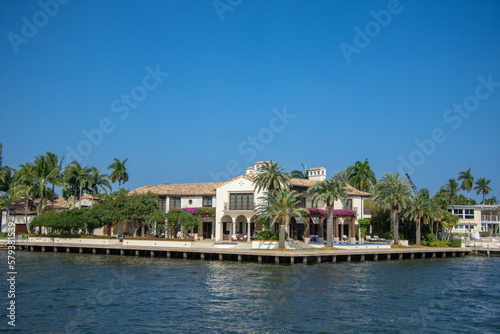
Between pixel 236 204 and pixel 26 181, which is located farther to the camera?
pixel 26 181

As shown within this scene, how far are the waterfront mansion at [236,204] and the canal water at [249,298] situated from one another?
14.4m

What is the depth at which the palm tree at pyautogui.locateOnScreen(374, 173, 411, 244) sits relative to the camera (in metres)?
59.0

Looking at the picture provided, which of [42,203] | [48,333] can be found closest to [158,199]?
[42,203]

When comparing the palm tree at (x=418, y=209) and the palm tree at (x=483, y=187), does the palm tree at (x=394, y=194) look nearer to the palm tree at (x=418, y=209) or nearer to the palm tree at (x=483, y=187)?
the palm tree at (x=418, y=209)

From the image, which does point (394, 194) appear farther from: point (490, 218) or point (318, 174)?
point (490, 218)

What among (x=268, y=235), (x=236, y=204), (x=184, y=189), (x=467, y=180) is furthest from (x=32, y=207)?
(x=467, y=180)

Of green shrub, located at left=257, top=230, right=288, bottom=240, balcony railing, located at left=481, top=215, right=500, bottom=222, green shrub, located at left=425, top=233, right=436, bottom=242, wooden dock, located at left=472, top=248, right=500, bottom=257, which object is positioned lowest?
wooden dock, located at left=472, top=248, right=500, bottom=257

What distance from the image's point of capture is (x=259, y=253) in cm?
4709

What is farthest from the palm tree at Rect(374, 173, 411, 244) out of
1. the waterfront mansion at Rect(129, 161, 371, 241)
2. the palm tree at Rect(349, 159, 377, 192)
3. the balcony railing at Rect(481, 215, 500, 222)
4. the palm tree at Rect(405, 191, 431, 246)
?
the balcony railing at Rect(481, 215, 500, 222)

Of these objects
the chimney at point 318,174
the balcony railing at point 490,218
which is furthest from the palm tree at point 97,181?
the balcony railing at point 490,218

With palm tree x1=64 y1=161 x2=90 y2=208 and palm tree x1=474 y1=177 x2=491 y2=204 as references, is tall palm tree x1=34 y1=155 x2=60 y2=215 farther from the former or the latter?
palm tree x1=474 y1=177 x2=491 y2=204

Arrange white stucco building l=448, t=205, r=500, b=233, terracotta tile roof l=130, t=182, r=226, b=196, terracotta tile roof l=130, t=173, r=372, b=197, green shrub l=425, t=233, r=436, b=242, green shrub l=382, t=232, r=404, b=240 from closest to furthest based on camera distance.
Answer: terracotta tile roof l=130, t=173, r=372, b=197, green shrub l=382, t=232, r=404, b=240, terracotta tile roof l=130, t=182, r=226, b=196, green shrub l=425, t=233, r=436, b=242, white stucco building l=448, t=205, r=500, b=233

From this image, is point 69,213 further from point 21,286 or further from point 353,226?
point 353,226

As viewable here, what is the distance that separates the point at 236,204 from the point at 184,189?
1079 cm
